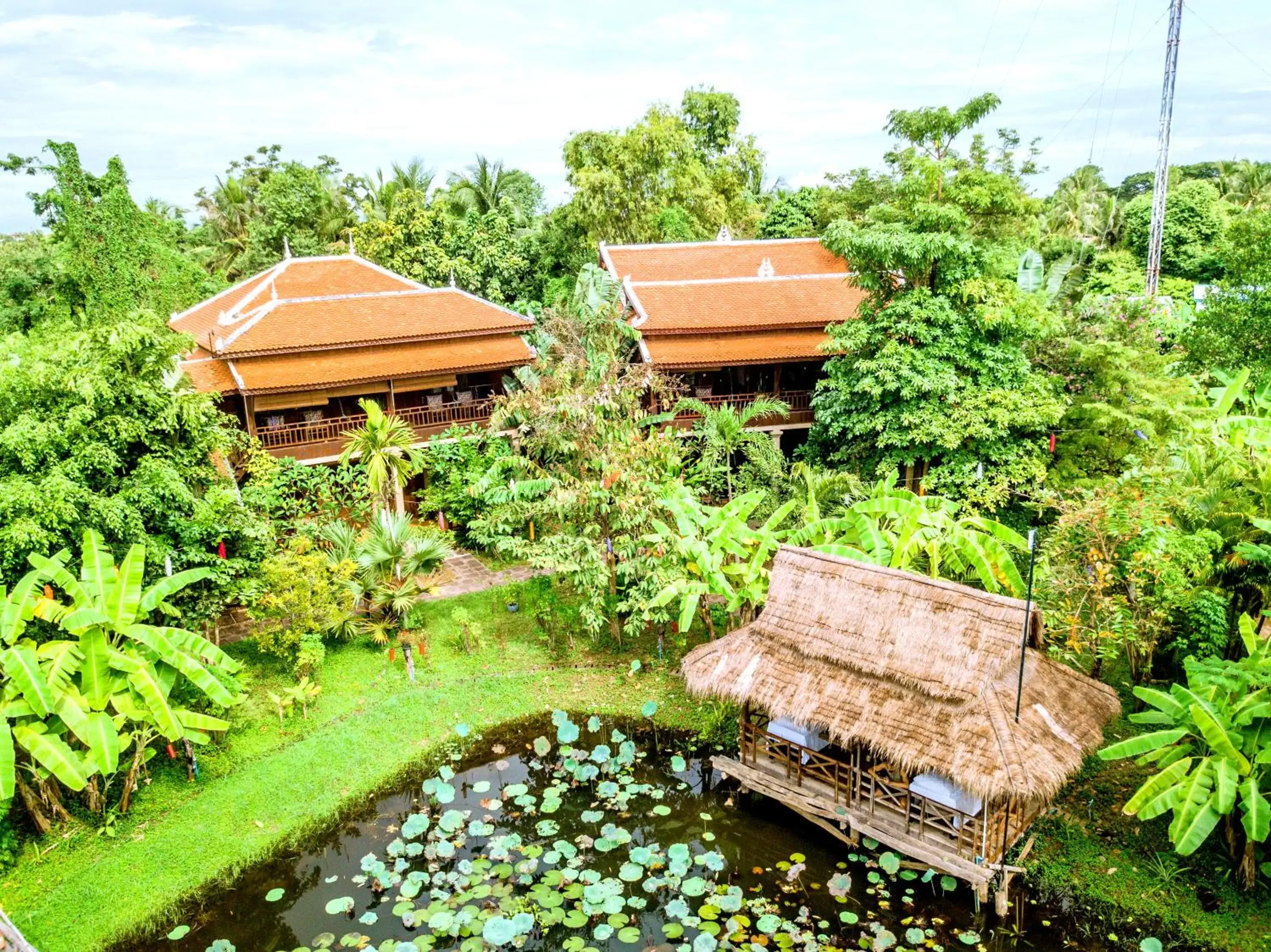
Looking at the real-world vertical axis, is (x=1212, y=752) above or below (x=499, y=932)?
above

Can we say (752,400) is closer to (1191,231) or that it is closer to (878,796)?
(878,796)

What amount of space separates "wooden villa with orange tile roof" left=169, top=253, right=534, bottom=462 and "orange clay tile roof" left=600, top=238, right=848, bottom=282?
12.3 feet

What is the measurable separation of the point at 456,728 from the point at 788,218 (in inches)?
903

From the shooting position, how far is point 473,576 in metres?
17.3

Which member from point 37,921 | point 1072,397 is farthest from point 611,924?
point 1072,397

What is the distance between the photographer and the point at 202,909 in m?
9.31

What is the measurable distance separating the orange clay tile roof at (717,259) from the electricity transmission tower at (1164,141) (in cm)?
780

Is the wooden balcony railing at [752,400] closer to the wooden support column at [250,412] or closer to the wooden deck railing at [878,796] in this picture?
the wooden support column at [250,412]

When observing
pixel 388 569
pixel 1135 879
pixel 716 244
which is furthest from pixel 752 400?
pixel 1135 879

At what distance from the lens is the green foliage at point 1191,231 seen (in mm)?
30328

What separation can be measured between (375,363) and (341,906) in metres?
12.4

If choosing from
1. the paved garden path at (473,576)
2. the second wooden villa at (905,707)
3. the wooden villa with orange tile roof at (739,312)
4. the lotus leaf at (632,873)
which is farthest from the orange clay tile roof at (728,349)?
the lotus leaf at (632,873)

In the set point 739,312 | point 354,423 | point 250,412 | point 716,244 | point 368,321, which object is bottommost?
point 354,423

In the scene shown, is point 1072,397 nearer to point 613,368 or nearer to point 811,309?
point 811,309
